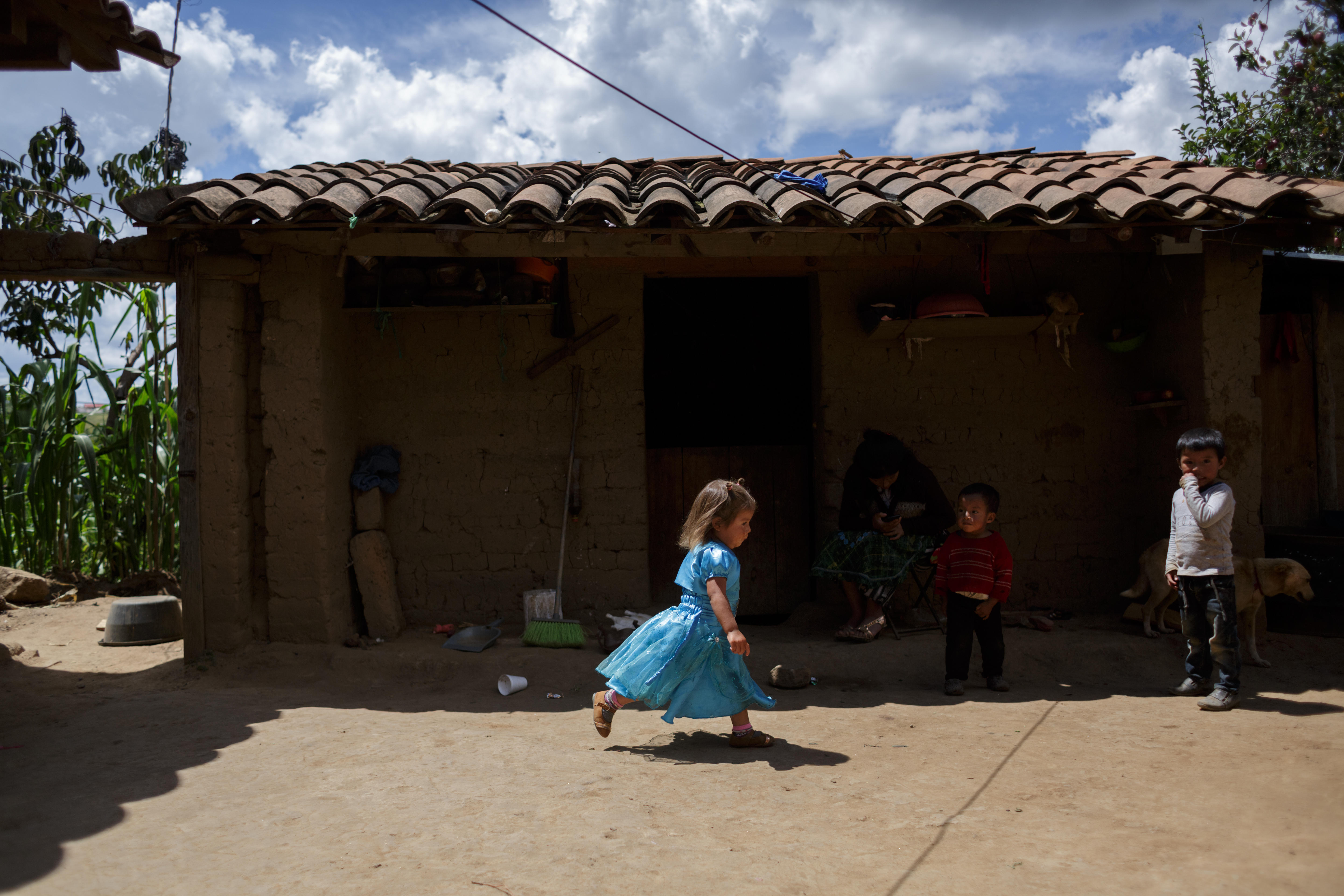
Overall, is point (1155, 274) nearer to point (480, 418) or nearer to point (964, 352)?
point (964, 352)

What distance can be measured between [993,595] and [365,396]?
4353 millimetres

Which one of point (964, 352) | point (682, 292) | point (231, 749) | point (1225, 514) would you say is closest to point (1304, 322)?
point (964, 352)

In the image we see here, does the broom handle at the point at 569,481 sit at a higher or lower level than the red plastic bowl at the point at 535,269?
lower

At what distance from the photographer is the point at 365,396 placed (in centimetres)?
605

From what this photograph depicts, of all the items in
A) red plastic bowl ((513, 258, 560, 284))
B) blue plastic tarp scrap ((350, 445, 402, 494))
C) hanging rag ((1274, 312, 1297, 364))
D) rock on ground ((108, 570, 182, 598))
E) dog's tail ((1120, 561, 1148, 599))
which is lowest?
rock on ground ((108, 570, 182, 598))

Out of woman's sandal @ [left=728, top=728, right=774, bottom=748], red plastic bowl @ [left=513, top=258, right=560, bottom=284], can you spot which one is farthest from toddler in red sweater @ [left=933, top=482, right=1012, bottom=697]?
red plastic bowl @ [left=513, top=258, right=560, bottom=284]

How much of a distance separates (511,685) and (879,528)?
251cm

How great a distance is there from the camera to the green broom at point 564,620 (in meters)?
5.34

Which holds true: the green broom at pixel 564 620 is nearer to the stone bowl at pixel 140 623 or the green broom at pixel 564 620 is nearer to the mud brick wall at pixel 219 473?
the mud brick wall at pixel 219 473

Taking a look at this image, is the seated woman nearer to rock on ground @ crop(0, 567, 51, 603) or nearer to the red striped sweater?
the red striped sweater

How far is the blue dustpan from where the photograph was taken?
532 cm

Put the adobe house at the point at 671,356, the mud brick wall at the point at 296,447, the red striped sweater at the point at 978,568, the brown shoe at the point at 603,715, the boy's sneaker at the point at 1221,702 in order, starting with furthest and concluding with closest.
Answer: the mud brick wall at the point at 296,447 → the adobe house at the point at 671,356 → the red striped sweater at the point at 978,568 → the boy's sneaker at the point at 1221,702 → the brown shoe at the point at 603,715

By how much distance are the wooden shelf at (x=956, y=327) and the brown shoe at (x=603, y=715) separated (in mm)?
3224

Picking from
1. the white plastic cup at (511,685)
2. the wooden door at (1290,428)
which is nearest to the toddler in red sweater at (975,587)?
the white plastic cup at (511,685)
